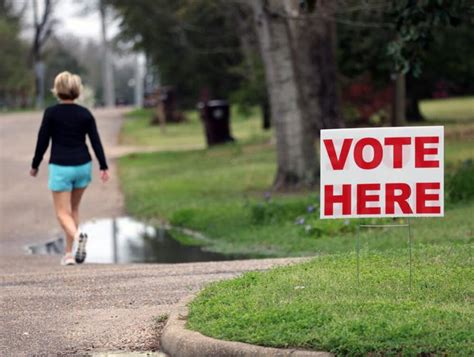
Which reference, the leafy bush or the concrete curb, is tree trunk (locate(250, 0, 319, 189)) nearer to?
the leafy bush

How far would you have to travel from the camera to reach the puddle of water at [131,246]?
45.3 ft

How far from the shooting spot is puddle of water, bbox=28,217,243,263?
13.8 meters

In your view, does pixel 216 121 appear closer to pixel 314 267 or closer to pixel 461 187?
pixel 461 187

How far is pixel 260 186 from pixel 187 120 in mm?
32460

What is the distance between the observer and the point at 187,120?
5181 cm

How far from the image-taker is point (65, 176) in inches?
470

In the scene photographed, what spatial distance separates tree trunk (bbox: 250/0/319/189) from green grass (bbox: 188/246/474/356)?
8133mm

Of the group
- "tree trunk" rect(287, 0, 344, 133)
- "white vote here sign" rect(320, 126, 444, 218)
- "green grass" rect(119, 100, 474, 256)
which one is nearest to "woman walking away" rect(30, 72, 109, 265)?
"green grass" rect(119, 100, 474, 256)

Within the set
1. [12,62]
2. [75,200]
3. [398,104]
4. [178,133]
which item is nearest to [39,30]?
[12,62]

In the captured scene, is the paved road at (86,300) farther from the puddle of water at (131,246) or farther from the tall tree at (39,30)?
the tall tree at (39,30)

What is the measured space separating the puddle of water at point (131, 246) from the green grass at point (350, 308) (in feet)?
15.0

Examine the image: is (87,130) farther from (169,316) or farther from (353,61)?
(353,61)

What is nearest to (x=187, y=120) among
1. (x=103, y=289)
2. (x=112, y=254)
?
(x=112, y=254)

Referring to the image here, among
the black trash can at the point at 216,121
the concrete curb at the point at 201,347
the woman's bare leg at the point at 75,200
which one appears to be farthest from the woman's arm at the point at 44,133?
the black trash can at the point at 216,121
